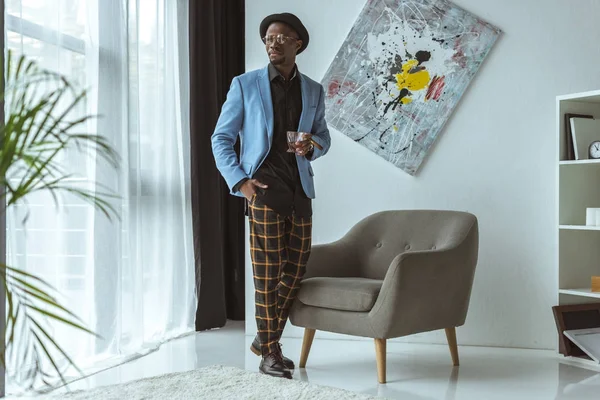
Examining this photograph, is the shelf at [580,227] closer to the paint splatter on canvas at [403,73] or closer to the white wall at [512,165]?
the white wall at [512,165]

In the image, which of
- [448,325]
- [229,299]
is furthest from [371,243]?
[229,299]

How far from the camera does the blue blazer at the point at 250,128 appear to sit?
3.05 metres

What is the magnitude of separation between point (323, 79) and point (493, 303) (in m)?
1.55

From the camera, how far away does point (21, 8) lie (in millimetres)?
2900

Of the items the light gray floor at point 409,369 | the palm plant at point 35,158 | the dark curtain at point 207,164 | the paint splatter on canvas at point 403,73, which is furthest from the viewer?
the dark curtain at point 207,164

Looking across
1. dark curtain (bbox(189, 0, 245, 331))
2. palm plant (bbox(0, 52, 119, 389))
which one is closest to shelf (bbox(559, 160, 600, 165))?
dark curtain (bbox(189, 0, 245, 331))

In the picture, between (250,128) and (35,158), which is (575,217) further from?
(35,158)

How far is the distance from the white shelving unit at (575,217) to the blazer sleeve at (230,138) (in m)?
1.62

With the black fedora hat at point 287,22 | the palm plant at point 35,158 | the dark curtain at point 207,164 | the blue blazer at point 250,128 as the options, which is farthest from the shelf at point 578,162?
the palm plant at point 35,158

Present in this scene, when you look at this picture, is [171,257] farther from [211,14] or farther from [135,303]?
[211,14]

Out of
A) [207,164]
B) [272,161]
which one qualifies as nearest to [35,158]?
[272,161]

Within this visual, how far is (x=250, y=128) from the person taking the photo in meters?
3.12

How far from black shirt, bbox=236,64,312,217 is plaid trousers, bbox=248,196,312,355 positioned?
0.14 feet

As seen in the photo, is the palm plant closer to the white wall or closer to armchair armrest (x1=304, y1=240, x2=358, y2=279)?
armchair armrest (x1=304, y1=240, x2=358, y2=279)
